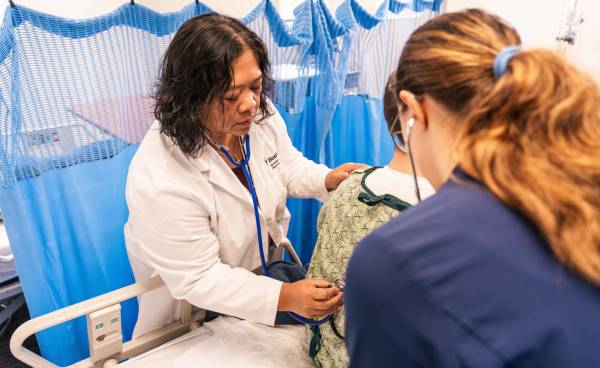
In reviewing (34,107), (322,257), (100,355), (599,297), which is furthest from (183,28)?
(599,297)

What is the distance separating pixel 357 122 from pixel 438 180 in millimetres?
1521

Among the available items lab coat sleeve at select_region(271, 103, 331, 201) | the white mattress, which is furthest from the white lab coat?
lab coat sleeve at select_region(271, 103, 331, 201)

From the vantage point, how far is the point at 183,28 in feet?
3.59

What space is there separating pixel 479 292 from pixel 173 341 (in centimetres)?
105

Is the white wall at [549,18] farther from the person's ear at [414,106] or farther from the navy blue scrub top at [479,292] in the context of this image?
the navy blue scrub top at [479,292]

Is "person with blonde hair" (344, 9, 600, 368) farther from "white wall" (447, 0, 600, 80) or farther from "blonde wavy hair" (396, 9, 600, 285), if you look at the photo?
"white wall" (447, 0, 600, 80)

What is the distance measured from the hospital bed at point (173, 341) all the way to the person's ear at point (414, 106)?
0.80 m

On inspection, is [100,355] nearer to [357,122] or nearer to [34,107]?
[34,107]

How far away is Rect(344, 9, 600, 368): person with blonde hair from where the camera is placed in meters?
0.44

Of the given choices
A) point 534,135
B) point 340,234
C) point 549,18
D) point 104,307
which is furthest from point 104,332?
point 549,18

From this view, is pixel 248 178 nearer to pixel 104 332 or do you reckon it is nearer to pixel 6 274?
pixel 104 332

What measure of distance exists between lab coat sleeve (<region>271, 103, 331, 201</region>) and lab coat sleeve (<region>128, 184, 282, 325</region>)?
466mm

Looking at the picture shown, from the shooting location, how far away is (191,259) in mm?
1108

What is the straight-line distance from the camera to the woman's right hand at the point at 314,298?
3.41ft
